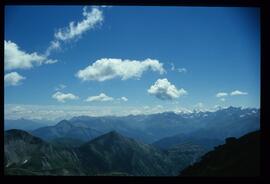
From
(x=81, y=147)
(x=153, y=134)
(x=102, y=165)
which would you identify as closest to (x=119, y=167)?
(x=102, y=165)

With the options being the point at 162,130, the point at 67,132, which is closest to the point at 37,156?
the point at 67,132

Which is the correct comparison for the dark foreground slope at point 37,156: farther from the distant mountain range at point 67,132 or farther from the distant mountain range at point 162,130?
the distant mountain range at point 67,132

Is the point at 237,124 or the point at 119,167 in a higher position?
the point at 237,124

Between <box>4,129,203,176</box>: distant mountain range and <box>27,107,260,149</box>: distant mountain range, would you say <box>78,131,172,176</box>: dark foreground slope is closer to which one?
<box>4,129,203,176</box>: distant mountain range

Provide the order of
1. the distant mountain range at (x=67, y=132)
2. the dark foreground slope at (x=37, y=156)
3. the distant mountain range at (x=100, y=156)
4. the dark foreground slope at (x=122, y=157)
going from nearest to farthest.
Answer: the dark foreground slope at (x=37, y=156)
the distant mountain range at (x=100, y=156)
the dark foreground slope at (x=122, y=157)
the distant mountain range at (x=67, y=132)

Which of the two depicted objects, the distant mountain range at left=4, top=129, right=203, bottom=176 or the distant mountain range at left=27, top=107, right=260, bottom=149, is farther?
the distant mountain range at left=27, top=107, right=260, bottom=149

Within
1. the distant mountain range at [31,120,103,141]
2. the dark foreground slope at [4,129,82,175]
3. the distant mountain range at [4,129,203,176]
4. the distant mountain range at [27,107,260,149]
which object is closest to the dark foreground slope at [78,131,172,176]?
the distant mountain range at [4,129,203,176]

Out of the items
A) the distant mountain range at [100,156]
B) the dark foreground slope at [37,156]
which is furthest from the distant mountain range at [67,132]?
the dark foreground slope at [37,156]

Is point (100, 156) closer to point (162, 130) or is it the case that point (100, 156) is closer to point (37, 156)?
point (37, 156)
